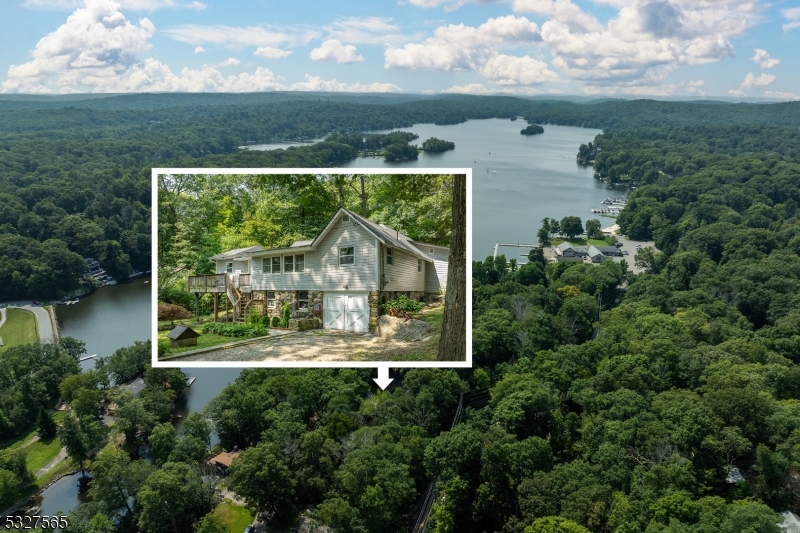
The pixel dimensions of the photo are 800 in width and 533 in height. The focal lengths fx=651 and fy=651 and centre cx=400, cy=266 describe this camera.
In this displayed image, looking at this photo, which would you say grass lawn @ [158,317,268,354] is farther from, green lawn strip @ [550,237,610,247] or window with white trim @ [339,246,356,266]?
green lawn strip @ [550,237,610,247]

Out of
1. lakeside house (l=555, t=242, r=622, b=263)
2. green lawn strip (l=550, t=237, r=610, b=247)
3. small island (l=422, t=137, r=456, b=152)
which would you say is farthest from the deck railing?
small island (l=422, t=137, r=456, b=152)

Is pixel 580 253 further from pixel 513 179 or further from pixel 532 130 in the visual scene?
pixel 532 130

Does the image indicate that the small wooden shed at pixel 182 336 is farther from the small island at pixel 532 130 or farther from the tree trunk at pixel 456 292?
the small island at pixel 532 130

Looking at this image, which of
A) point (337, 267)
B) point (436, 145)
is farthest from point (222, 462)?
point (436, 145)

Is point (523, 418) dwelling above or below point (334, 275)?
below

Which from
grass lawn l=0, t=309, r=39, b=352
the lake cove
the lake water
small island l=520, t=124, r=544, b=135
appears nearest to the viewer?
the lake cove

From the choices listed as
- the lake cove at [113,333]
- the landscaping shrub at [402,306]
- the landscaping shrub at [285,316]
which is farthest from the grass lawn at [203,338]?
the lake cove at [113,333]
